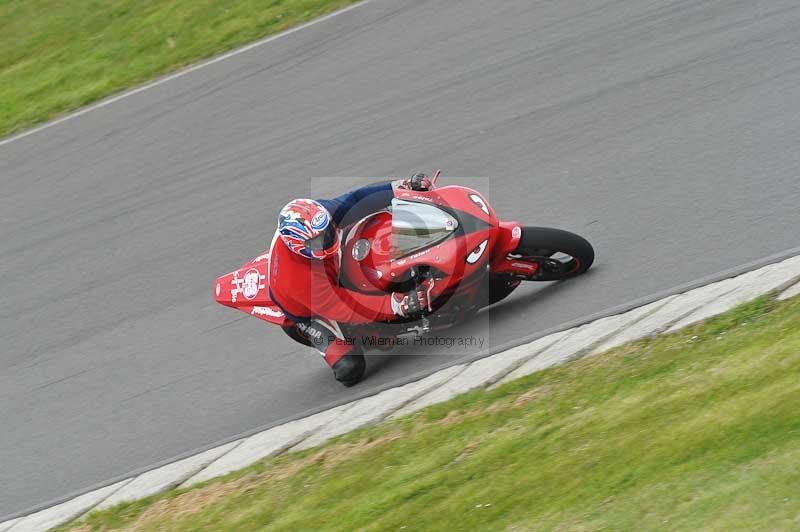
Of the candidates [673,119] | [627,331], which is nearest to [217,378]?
[627,331]

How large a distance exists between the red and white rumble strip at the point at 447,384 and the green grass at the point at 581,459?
161 mm

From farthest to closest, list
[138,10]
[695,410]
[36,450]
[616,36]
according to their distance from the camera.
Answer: [138,10] → [616,36] → [36,450] → [695,410]

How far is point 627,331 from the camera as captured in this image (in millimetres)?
7098

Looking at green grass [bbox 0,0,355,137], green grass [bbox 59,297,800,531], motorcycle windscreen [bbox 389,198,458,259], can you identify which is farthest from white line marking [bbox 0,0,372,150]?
green grass [bbox 59,297,800,531]

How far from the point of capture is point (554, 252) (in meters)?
7.78

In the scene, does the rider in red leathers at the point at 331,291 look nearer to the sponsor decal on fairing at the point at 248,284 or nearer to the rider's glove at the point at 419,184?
the rider's glove at the point at 419,184

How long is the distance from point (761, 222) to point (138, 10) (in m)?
11.2

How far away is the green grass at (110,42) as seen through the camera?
543 inches

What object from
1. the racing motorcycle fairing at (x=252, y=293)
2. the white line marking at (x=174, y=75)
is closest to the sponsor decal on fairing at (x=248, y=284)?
the racing motorcycle fairing at (x=252, y=293)

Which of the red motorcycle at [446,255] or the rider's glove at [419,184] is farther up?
the rider's glove at [419,184]

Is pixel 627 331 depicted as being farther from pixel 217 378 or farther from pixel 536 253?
pixel 217 378

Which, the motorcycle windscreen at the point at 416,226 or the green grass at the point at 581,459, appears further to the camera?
the motorcycle windscreen at the point at 416,226

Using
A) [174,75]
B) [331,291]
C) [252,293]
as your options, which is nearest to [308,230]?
[331,291]

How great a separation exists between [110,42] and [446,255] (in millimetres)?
9494
